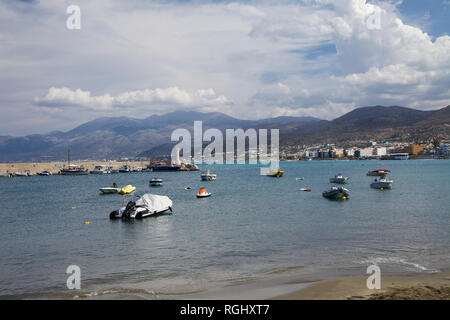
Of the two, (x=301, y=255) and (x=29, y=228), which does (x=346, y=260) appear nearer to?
(x=301, y=255)

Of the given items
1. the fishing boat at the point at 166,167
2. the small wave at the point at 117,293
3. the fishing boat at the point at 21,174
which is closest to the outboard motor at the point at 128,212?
the small wave at the point at 117,293

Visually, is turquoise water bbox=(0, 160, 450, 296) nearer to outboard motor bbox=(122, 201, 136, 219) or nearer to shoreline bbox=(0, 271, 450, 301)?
shoreline bbox=(0, 271, 450, 301)

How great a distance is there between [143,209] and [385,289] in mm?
26097

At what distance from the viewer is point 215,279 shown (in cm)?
1633

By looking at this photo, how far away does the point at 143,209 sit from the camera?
3597 centimetres

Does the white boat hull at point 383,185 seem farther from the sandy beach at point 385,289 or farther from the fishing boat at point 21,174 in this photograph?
the fishing boat at point 21,174

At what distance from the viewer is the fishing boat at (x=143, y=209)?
116 ft

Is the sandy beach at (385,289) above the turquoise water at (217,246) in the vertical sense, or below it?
above

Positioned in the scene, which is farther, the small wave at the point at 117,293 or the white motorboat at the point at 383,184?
the white motorboat at the point at 383,184

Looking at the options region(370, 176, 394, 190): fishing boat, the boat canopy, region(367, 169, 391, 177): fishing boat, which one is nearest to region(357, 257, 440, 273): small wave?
the boat canopy

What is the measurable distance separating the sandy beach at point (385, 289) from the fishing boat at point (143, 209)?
2353cm

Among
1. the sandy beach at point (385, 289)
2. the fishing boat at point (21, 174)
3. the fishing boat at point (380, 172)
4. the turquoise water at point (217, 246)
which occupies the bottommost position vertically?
the fishing boat at point (21, 174)
